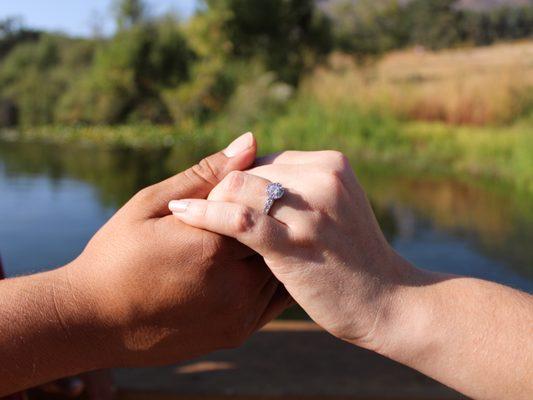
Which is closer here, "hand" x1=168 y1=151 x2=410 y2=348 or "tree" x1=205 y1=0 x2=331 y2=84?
"hand" x1=168 y1=151 x2=410 y2=348

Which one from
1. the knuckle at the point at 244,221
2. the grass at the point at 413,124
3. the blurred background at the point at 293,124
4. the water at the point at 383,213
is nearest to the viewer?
the knuckle at the point at 244,221

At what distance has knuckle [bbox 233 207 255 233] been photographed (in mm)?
839

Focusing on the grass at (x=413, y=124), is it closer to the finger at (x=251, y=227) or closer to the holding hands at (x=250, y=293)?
the holding hands at (x=250, y=293)

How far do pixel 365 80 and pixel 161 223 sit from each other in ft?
30.7

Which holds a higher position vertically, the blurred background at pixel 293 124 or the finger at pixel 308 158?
the finger at pixel 308 158

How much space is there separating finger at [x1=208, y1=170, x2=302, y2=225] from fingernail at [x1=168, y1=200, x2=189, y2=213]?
4cm

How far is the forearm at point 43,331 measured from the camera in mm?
860

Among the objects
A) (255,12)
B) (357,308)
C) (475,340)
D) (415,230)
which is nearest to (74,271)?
(357,308)

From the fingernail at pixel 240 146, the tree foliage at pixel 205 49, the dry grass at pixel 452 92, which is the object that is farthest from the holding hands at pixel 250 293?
the tree foliage at pixel 205 49

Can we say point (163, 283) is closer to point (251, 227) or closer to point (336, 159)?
point (251, 227)

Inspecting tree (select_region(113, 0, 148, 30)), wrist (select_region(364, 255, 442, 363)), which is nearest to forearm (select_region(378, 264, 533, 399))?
wrist (select_region(364, 255, 442, 363))

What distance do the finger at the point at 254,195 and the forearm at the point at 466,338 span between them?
212 millimetres

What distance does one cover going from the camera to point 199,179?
39.5 inches

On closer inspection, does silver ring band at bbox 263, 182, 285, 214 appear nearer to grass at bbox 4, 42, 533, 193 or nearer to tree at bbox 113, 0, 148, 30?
grass at bbox 4, 42, 533, 193
